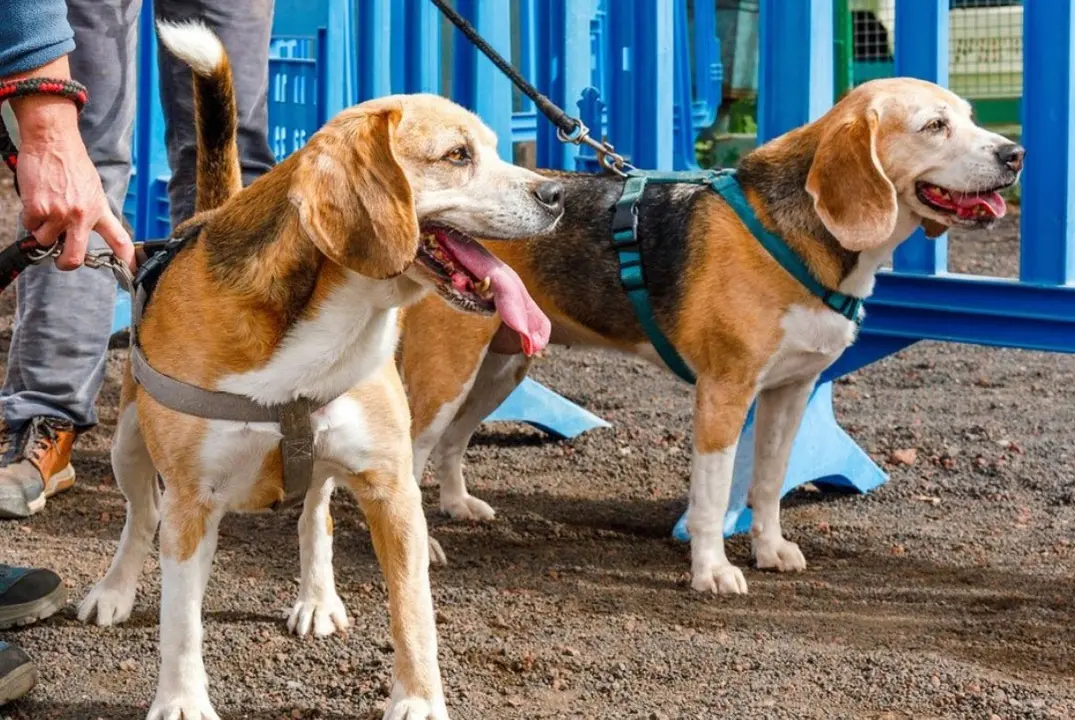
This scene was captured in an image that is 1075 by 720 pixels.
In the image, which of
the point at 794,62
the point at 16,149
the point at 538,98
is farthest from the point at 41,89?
the point at 794,62

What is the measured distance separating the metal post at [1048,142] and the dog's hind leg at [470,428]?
5.70ft

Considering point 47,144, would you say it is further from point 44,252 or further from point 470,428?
point 470,428

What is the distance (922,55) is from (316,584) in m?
2.53

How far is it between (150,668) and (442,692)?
0.80m

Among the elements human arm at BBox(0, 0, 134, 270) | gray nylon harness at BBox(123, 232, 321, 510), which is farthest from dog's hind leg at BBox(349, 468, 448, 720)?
human arm at BBox(0, 0, 134, 270)

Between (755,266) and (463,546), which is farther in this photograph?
(463,546)

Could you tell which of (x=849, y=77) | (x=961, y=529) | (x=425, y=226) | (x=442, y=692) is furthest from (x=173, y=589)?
(x=849, y=77)

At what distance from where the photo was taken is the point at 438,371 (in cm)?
465

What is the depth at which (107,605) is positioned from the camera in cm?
383

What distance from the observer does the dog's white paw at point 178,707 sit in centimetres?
314

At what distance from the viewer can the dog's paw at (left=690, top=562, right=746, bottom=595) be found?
4328mm

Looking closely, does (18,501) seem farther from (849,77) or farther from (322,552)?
(849,77)

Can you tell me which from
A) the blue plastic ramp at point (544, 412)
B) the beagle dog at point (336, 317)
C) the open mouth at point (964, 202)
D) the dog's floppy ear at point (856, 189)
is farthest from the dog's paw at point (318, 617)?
the blue plastic ramp at point (544, 412)

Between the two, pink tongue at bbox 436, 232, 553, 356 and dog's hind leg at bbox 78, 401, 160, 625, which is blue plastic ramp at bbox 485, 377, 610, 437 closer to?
dog's hind leg at bbox 78, 401, 160, 625
